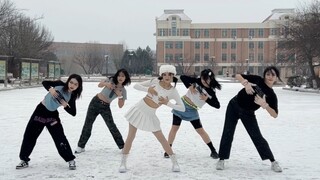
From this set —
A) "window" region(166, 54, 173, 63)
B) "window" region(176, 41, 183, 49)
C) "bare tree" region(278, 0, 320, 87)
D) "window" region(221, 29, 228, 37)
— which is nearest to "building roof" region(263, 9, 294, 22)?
"window" region(221, 29, 228, 37)

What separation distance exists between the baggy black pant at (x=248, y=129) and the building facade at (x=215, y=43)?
78.2 meters

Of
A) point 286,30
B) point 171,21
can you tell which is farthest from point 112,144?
point 171,21

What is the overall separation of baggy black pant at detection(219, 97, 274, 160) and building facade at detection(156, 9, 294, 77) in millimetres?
78232

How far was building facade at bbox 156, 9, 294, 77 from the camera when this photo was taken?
8481 centimetres

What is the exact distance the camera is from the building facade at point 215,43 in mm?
84812

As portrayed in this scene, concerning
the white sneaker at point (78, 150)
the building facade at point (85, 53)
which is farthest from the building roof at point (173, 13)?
the white sneaker at point (78, 150)

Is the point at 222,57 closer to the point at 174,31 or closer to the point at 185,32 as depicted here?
the point at 185,32

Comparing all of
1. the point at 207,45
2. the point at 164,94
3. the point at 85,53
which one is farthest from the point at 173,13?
the point at 164,94

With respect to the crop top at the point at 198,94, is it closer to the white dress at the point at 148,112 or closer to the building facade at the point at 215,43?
the white dress at the point at 148,112

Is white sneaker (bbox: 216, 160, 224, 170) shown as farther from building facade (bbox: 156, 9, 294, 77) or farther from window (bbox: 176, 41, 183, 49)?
window (bbox: 176, 41, 183, 49)

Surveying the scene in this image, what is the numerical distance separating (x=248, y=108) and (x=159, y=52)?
81254 millimetres

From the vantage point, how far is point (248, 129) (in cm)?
577

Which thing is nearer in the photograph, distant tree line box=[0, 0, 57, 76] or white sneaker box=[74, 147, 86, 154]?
white sneaker box=[74, 147, 86, 154]

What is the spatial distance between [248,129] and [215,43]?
8253cm
